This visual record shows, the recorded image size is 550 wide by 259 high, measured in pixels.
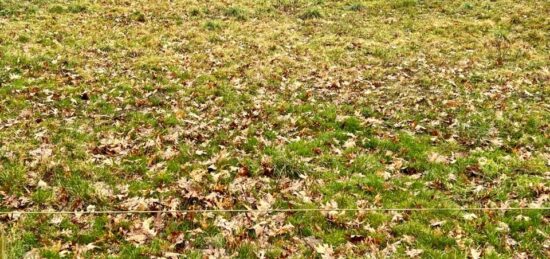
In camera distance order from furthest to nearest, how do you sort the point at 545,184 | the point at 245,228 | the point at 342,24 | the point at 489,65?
the point at 342,24 < the point at 489,65 < the point at 545,184 < the point at 245,228

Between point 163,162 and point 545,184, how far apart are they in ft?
21.8

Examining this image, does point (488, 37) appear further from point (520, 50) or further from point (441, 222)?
point (441, 222)

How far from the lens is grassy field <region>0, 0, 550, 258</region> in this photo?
743 centimetres

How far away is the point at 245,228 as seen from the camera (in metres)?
7.56

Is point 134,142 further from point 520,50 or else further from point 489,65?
point 520,50

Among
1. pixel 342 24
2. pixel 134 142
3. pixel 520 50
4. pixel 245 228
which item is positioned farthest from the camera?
pixel 342 24

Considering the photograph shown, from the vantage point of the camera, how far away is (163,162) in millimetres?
9469

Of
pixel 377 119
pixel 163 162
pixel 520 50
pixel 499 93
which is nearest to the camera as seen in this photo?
pixel 163 162

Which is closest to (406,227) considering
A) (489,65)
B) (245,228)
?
(245,228)

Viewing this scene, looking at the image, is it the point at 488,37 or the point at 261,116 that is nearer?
the point at 261,116

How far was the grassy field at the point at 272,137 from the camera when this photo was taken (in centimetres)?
743

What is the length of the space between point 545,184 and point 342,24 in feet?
43.4

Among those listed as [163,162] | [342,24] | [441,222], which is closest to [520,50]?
[342,24]

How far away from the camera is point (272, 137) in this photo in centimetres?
1065
